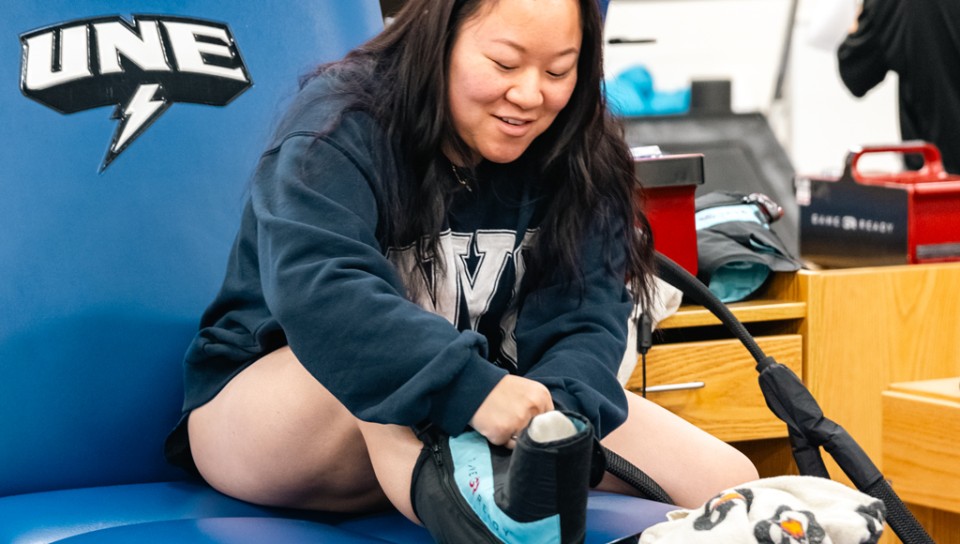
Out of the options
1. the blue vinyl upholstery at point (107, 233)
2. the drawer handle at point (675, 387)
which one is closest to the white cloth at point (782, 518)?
the blue vinyl upholstery at point (107, 233)

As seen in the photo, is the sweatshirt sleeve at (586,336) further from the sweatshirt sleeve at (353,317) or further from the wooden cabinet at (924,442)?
the wooden cabinet at (924,442)

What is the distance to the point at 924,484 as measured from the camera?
1295mm

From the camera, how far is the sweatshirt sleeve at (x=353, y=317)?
0.86 metres

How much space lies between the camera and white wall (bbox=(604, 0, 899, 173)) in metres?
3.98

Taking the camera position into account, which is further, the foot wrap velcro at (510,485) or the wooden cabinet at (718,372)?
the wooden cabinet at (718,372)

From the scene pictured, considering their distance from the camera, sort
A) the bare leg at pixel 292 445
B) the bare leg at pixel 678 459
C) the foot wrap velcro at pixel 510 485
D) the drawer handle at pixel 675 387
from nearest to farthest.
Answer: the foot wrap velcro at pixel 510 485 < the bare leg at pixel 292 445 < the bare leg at pixel 678 459 < the drawer handle at pixel 675 387

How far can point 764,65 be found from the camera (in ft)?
13.7

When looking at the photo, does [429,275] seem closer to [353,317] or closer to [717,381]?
[353,317]

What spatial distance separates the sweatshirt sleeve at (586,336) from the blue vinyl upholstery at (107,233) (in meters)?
0.32

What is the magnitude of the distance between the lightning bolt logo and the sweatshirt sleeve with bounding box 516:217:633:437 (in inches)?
16.6

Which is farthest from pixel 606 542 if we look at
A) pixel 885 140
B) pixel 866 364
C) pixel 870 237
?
pixel 885 140

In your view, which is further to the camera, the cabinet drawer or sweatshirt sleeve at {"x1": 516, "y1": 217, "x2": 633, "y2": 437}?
the cabinet drawer

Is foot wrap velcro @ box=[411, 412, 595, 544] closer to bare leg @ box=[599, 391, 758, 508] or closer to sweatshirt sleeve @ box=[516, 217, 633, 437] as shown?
sweatshirt sleeve @ box=[516, 217, 633, 437]

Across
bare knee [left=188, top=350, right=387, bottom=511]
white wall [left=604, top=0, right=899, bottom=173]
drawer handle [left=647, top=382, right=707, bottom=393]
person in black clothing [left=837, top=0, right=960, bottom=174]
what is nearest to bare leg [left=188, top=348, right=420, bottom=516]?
bare knee [left=188, top=350, right=387, bottom=511]
